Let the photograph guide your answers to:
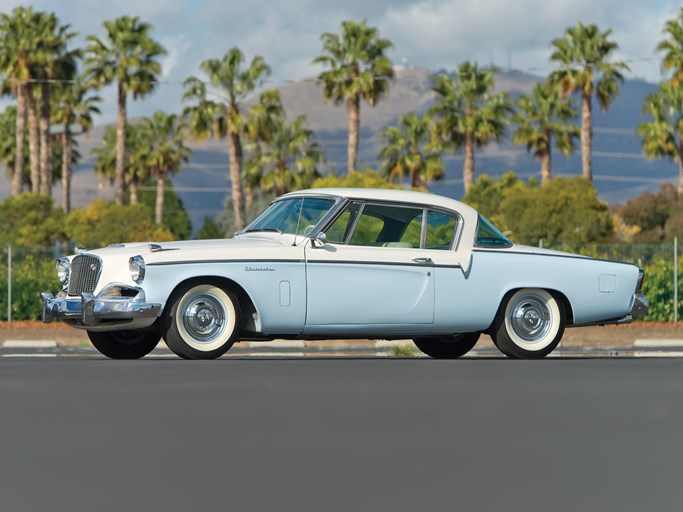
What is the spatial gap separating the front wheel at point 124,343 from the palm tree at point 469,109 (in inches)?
2526

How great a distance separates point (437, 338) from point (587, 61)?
5880 cm

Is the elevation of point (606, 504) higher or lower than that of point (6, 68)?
lower

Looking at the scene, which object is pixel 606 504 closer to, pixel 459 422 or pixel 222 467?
pixel 222 467

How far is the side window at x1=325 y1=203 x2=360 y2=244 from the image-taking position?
1545 centimetres

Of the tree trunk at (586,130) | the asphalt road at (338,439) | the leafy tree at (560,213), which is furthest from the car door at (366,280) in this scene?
the tree trunk at (586,130)

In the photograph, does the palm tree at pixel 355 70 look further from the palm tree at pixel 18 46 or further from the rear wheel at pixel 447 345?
the rear wheel at pixel 447 345

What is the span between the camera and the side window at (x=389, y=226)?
15727mm

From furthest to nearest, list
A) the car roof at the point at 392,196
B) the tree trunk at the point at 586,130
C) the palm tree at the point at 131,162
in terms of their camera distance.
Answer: the palm tree at the point at 131,162 → the tree trunk at the point at 586,130 → the car roof at the point at 392,196

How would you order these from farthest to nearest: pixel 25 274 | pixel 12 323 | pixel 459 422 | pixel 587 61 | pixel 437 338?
pixel 587 61
pixel 25 274
pixel 12 323
pixel 437 338
pixel 459 422

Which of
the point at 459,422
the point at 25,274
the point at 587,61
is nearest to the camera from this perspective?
the point at 459,422

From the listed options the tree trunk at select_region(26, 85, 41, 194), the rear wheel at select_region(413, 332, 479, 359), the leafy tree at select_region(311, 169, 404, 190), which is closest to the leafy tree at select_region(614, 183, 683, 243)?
the leafy tree at select_region(311, 169, 404, 190)

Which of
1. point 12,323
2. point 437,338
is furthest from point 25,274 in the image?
point 437,338

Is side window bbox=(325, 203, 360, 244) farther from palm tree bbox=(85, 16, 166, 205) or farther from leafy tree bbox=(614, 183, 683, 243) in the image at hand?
leafy tree bbox=(614, 183, 683, 243)

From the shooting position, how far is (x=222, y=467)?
7922 millimetres
